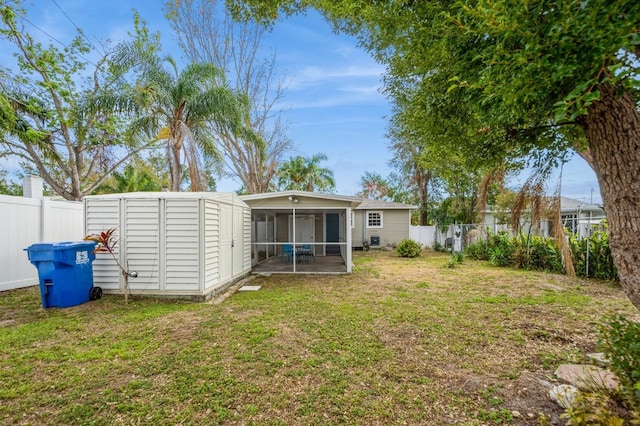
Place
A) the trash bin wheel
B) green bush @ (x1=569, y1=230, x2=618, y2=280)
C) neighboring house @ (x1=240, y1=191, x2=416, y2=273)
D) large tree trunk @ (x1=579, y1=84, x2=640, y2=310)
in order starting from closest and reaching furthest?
1. large tree trunk @ (x1=579, y1=84, x2=640, y2=310)
2. the trash bin wheel
3. green bush @ (x1=569, y1=230, x2=618, y2=280)
4. neighboring house @ (x1=240, y1=191, x2=416, y2=273)

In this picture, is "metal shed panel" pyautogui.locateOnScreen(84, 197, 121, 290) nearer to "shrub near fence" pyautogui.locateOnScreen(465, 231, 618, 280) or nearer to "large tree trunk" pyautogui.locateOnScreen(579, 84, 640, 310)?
"large tree trunk" pyautogui.locateOnScreen(579, 84, 640, 310)

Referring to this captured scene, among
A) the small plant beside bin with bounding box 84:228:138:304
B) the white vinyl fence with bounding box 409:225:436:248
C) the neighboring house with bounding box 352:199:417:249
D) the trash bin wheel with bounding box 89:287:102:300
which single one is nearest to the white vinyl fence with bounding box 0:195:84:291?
the small plant beside bin with bounding box 84:228:138:304

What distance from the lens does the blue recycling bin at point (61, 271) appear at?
206 inches

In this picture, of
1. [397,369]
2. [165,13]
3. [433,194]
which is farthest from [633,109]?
[433,194]

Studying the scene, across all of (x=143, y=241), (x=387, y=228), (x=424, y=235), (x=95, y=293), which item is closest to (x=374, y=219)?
(x=387, y=228)

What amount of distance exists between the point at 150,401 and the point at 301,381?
1424 mm

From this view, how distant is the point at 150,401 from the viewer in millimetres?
2697

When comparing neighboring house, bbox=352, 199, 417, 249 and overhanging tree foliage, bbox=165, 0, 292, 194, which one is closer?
overhanging tree foliage, bbox=165, 0, 292, 194

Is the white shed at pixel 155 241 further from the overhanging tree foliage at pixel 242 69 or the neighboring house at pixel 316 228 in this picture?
the overhanging tree foliage at pixel 242 69

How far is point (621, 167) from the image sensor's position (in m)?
2.12

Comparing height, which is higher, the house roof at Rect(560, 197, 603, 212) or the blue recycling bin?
the house roof at Rect(560, 197, 603, 212)

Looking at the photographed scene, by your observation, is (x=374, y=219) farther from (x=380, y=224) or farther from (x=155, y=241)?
(x=155, y=241)

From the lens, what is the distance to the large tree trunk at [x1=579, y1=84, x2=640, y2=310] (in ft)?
6.87

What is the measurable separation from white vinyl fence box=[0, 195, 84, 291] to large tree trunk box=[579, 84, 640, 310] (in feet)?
32.8
